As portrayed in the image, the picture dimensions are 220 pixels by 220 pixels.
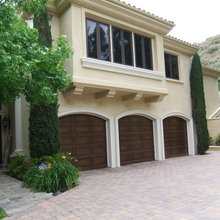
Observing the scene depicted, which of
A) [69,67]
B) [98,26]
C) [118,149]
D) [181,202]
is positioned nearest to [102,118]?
[118,149]

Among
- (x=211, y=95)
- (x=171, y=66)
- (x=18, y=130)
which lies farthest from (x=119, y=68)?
(x=211, y=95)

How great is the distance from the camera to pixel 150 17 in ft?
37.5

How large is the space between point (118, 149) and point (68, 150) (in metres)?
2.46

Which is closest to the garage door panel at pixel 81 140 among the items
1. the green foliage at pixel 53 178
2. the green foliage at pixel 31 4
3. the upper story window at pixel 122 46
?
the green foliage at pixel 53 178

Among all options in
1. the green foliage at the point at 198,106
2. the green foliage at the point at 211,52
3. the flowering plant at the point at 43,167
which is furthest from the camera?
the green foliage at the point at 211,52

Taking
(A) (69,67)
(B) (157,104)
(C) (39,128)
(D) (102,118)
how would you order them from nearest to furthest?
(C) (39,128)
(A) (69,67)
(D) (102,118)
(B) (157,104)

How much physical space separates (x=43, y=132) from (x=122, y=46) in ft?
17.5

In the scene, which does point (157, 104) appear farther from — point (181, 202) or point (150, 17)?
point (181, 202)

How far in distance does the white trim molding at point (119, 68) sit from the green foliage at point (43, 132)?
2.30m

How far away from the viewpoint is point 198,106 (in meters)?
14.8

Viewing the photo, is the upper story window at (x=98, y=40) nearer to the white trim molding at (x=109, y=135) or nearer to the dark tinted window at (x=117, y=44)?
the dark tinted window at (x=117, y=44)

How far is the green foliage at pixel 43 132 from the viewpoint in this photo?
8328mm

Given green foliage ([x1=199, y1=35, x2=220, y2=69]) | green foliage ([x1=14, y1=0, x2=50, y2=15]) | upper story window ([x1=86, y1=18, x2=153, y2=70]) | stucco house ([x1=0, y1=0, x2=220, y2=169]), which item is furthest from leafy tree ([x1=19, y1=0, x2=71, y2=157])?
green foliage ([x1=199, y1=35, x2=220, y2=69])

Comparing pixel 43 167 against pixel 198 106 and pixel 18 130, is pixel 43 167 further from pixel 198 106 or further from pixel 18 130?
pixel 198 106
